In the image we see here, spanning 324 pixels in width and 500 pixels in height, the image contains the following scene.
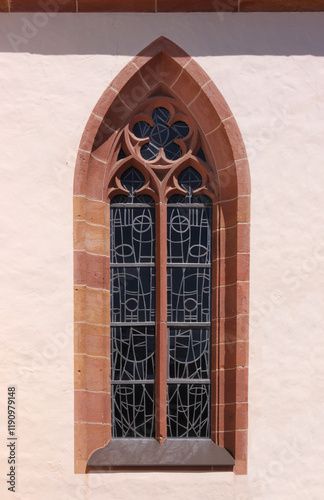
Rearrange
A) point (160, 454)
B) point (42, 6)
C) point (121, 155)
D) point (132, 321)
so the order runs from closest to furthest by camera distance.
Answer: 1. point (160, 454)
2. point (42, 6)
3. point (132, 321)
4. point (121, 155)

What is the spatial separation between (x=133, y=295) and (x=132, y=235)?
610mm

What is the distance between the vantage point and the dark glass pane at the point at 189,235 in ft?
16.8

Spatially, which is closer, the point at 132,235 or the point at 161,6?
the point at 161,6

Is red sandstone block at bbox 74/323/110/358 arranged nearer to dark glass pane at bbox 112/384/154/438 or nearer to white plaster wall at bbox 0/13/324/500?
white plaster wall at bbox 0/13/324/500

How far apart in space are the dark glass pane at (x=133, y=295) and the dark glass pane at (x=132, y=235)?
0.12 m

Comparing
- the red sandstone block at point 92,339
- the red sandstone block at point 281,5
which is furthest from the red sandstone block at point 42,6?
the red sandstone block at point 92,339

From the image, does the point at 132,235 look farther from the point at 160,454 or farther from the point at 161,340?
the point at 160,454

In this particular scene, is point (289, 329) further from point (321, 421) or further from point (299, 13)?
point (299, 13)

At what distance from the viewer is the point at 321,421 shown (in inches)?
187

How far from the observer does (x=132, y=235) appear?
5121mm

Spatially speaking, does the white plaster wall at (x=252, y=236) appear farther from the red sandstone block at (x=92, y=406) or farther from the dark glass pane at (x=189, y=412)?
the dark glass pane at (x=189, y=412)

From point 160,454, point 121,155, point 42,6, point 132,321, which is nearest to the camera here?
point 160,454

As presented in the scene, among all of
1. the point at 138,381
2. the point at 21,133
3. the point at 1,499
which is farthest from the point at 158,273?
the point at 1,499

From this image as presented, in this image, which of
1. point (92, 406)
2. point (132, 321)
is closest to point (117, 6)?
point (132, 321)
